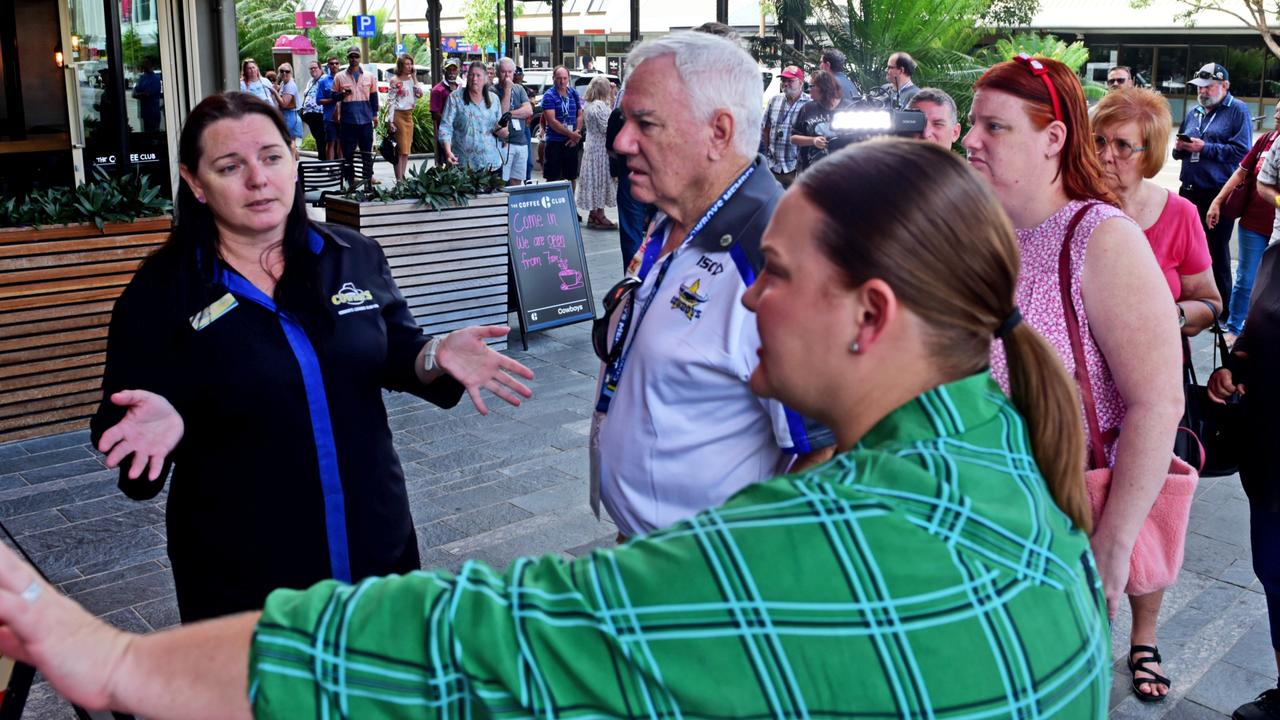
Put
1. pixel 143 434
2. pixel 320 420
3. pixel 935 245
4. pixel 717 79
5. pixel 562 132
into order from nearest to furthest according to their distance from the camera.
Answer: pixel 935 245 < pixel 143 434 < pixel 717 79 < pixel 320 420 < pixel 562 132

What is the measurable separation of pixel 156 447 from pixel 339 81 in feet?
57.2

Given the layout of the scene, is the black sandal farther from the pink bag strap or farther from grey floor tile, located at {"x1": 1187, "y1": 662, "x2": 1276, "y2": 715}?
the pink bag strap

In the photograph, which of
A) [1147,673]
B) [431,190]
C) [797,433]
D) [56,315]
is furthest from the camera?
[431,190]

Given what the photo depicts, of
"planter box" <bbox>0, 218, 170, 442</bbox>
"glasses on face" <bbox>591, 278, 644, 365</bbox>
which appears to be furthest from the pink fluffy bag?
"planter box" <bbox>0, 218, 170, 442</bbox>

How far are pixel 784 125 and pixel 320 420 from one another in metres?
10.2

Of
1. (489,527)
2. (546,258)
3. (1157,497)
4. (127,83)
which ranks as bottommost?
(489,527)

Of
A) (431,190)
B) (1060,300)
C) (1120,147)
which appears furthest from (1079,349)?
(431,190)

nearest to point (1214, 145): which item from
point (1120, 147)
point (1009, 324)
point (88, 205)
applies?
point (1120, 147)

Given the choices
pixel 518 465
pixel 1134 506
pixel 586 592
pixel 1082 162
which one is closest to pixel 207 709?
pixel 586 592

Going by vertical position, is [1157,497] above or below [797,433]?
below

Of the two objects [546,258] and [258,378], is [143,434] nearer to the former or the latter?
[258,378]

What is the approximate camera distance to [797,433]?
2.33 metres

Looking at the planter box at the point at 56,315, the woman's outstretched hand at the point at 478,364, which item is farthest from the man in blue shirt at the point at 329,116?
the woman's outstretched hand at the point at 478,364

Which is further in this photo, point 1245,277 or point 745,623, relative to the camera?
point 1245,277
